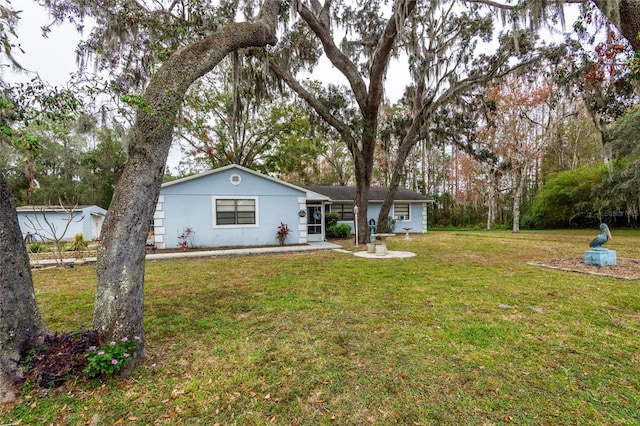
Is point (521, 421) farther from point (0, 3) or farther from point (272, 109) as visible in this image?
point (272, 109)

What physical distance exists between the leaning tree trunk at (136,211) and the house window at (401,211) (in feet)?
49.1

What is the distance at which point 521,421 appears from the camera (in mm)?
1854

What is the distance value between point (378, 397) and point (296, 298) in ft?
8.38

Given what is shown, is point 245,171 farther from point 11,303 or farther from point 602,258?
point 602,258

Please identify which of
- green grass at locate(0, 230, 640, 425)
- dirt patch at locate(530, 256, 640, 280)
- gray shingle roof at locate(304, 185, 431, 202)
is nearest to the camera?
green grass at locate(0, 230, 640, 425)

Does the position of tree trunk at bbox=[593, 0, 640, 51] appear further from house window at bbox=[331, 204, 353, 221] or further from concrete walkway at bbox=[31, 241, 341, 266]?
house window at bbox=[331, 204, 353, 221]

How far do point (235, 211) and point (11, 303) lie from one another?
8.84 m

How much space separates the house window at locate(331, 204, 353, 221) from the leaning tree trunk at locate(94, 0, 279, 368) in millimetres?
12874

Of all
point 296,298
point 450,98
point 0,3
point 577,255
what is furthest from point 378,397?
point 450,98

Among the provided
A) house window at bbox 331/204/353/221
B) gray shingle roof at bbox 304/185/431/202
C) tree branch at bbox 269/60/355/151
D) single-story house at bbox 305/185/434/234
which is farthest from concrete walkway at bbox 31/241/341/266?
gray shingle roof at bbox 304/185/431/202

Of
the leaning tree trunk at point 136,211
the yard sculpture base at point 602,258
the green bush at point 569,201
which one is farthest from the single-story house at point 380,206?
the leaning tree trunk at point 136,211

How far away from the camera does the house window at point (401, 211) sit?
54.6 ft

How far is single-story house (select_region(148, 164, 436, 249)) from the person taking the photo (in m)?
10.2

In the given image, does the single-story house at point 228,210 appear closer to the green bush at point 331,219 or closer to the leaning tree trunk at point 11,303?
the green bush at point 331,219
